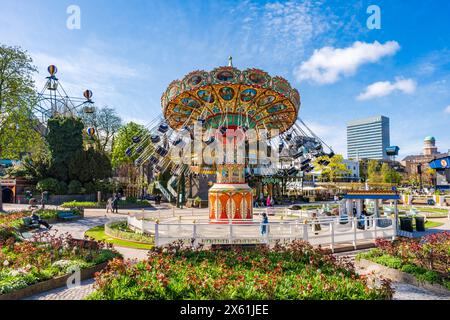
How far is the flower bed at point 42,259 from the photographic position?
8558 mm

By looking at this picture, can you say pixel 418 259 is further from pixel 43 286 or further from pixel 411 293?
pixel 43 286

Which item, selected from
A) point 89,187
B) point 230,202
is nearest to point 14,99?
point 89,187

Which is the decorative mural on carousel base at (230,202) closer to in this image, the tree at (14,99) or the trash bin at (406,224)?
the trash bin at (406,224)

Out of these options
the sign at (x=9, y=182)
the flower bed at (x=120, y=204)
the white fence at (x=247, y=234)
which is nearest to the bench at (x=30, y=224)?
the white fence at (x=247, y=234)

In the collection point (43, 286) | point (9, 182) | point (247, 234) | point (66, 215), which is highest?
point (9, 182)

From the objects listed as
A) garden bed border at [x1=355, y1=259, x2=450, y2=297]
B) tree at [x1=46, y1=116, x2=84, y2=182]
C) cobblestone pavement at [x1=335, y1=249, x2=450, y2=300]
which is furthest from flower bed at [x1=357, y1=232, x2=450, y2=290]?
tree at [x1=46, y1=116, x2=84, y2=182]

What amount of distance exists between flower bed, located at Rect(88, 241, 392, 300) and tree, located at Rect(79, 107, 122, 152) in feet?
182

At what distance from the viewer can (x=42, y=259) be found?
405 inches

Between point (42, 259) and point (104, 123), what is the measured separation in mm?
54840

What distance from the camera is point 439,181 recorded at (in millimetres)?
90312

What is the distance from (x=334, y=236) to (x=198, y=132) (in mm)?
12347

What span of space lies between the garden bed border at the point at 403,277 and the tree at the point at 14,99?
30.9m

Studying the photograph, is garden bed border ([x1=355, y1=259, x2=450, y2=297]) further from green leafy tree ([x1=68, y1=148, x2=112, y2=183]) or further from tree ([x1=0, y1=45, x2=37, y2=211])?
green leafy tree ([x1=68, y1=148, x2=112, y2=183])
